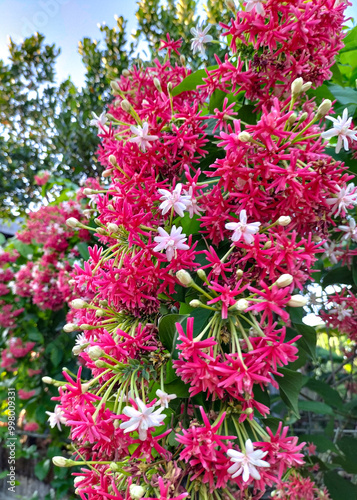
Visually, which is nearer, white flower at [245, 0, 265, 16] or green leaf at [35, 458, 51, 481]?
white flower at [245, 0, 265, 16]

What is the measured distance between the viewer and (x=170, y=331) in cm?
45

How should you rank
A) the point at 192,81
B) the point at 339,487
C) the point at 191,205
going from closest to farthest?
the point at 191,205
the point at 192,81
the point at 339,487

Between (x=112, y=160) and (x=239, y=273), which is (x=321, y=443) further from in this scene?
(x=112, y=160)

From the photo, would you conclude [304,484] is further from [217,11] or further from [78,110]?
[78,110]

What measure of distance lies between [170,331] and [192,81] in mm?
380

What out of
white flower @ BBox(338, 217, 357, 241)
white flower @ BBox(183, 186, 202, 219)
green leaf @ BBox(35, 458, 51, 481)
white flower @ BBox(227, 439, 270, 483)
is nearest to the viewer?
white flower @ BBox(227, 439, 270, 483)

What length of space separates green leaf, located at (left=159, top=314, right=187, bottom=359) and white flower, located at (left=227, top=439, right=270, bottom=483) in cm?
12

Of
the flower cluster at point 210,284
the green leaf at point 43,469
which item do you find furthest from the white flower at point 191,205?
the green leaf at point 43,469

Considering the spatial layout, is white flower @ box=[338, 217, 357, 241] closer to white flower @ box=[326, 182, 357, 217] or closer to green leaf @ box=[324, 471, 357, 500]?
white flower @ box=[326, 182, 357, 217]

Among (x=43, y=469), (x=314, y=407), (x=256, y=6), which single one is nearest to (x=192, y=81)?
(x=256, y=6)

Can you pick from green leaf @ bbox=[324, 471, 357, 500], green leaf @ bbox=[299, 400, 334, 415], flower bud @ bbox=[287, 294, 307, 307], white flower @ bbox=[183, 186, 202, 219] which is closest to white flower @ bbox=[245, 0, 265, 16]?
white flower @ bbox=[183, 186, 202, 219]

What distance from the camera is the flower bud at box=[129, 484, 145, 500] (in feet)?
1.19

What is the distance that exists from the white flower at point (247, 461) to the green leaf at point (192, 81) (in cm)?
49

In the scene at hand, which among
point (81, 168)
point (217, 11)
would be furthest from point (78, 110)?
point (217, 11)
